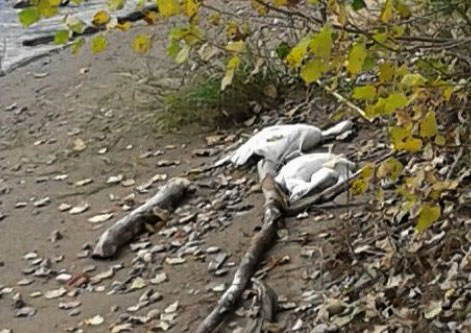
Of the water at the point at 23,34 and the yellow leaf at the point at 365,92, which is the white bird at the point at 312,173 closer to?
the yellow leaf at the point at 365,92

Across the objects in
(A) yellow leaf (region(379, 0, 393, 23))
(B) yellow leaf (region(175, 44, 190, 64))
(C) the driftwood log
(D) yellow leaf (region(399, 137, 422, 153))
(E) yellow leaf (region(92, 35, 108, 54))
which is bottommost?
(C) the driftwood log

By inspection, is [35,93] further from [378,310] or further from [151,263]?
[378,310]

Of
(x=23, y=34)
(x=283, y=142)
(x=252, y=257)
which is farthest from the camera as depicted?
(x=23, y=34)

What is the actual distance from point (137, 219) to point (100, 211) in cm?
43

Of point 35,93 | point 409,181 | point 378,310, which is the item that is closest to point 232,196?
point 378,310

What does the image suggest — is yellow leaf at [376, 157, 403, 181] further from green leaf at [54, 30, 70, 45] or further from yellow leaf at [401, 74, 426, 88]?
green leaf at [54, 30, 70, 45]

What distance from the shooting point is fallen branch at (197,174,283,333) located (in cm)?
334

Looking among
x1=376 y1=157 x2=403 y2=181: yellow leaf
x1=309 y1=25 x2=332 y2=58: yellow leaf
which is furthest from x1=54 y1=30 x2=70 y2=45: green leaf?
x1=376 y1=157 x2=403 y2=181: yellow leaf

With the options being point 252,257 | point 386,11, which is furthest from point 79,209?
point 386,11

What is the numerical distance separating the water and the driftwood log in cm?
333

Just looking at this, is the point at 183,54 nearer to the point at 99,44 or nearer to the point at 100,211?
the point at 99,44

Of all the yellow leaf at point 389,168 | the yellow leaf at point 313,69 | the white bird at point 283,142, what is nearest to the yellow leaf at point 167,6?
the yellow leaf at point 313,69

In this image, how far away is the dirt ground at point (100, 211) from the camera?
3592 mm

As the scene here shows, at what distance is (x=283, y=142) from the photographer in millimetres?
4617
